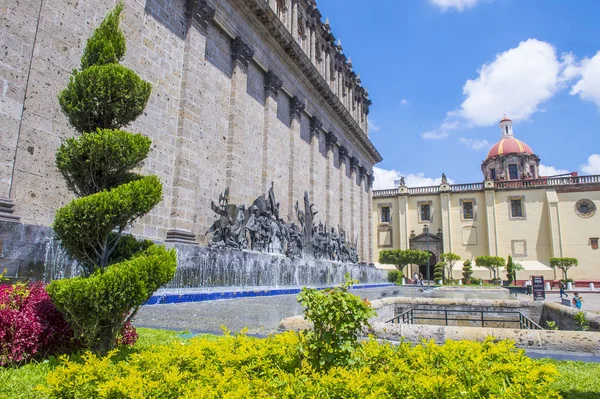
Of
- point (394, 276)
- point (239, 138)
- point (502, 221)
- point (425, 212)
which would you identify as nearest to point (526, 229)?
point (502, 221)

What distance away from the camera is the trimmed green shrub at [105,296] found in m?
4.07

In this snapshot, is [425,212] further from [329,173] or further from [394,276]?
[329,173]

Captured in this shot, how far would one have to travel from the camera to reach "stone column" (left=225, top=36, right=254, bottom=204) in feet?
55.9

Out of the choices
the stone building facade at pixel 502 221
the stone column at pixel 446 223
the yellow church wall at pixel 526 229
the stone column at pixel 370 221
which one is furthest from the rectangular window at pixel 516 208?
the stone column at pixel 370 221

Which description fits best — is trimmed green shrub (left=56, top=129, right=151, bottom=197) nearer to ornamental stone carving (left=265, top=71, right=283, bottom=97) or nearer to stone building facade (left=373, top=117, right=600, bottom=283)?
ornamental stone carving (left=265, top=71, right=283, bottom=97)

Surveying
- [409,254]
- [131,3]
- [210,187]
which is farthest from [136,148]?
[409,254]

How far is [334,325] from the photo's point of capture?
3461 mm

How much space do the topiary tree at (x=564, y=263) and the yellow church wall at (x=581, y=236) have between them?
1.84 m

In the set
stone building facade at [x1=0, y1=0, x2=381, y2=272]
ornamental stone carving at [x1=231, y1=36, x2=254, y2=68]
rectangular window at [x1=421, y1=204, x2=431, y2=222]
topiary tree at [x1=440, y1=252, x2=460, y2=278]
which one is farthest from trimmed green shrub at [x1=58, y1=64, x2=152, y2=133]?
rectangular window at [x1=421, y1=204, x2=431, y2=222]

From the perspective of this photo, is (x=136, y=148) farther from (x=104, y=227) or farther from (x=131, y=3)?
(x=131, y=3)

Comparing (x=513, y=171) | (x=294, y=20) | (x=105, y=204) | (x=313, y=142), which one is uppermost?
(x=294, y=20)

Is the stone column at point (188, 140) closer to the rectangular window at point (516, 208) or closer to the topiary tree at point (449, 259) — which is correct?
the topiary tree at point (449, 259)

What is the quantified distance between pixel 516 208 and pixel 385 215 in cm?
1414

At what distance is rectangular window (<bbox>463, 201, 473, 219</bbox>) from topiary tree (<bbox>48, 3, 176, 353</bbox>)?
152 ft
